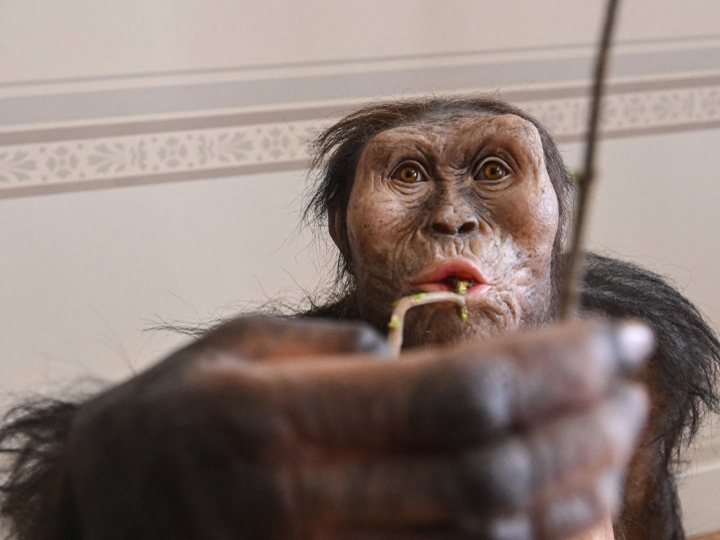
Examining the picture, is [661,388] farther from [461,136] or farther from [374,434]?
[374,434]

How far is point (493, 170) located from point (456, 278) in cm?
17

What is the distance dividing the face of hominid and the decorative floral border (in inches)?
35.2

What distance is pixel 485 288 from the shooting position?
0.86 meters

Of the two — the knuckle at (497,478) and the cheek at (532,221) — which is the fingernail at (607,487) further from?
the cheek at (532,221)

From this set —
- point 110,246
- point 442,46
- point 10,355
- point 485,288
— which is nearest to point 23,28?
point 110,246

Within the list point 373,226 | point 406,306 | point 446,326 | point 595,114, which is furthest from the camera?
point 373,226

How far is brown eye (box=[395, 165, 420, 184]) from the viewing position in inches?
39.3

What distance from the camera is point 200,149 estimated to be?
191 centimetres

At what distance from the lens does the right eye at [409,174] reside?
100 centimetres

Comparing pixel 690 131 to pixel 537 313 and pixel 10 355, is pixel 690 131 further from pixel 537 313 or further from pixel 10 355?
pixel 10 355

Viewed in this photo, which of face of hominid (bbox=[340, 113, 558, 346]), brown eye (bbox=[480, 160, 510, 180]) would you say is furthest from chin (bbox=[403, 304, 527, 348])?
brown eye (bbox=[480, 160, 510, 180])

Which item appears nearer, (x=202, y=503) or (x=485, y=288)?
(x=202, y=503)

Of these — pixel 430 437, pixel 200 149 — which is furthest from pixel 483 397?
pixel 200 149

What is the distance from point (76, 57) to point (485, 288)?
4.04 feet
